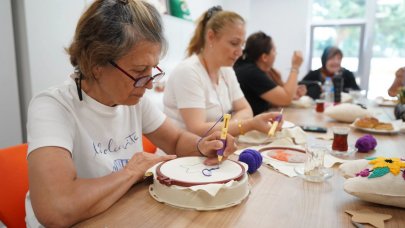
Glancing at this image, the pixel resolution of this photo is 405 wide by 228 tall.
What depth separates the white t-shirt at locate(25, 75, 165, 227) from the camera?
0.89 meters

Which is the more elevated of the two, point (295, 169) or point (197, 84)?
point (197, 84)

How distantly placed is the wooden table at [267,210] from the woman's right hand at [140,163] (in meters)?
0.05

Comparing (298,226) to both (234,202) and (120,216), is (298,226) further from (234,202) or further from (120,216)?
(120,216)

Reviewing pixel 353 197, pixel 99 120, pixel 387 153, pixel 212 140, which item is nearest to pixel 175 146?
pixel 212 140

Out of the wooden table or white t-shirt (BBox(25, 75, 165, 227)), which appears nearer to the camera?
the wooden table

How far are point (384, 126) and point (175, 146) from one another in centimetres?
109

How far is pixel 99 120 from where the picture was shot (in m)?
1.06

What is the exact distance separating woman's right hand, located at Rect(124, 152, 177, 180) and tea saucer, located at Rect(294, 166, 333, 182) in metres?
0.44

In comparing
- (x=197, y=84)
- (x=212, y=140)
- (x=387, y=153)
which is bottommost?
(x=387, y=153)

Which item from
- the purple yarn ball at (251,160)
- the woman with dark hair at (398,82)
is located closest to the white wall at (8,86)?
the purple yarn ball at (251,160)

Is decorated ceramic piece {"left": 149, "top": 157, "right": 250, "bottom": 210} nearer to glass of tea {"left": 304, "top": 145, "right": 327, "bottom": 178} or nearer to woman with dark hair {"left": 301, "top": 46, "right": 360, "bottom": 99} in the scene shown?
glass of tea {"left": 304, "top": 145, "right": 327, "bottom": 178}

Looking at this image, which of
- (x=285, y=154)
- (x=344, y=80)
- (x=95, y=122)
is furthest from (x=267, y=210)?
(x=344, y=80)

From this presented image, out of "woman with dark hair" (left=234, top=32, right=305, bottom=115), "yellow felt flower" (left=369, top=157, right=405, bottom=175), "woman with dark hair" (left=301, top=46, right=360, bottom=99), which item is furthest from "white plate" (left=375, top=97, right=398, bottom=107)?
"yellow felt flower" (left=369, top=157, right=405, bottom=175)

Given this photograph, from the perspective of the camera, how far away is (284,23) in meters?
5.26
